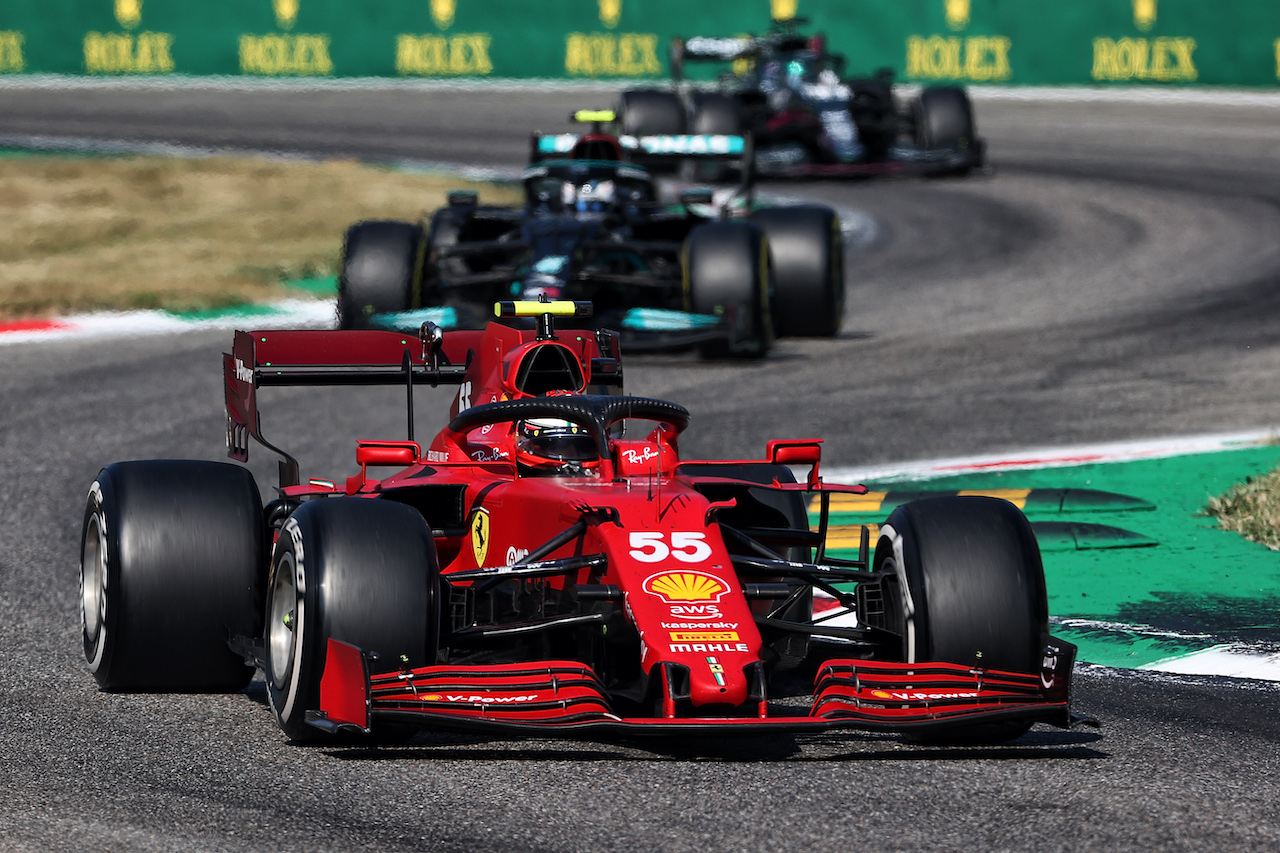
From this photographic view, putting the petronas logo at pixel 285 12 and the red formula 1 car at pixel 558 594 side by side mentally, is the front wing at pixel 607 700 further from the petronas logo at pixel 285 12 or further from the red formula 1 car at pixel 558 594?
the petronas logo at pixel 285 12

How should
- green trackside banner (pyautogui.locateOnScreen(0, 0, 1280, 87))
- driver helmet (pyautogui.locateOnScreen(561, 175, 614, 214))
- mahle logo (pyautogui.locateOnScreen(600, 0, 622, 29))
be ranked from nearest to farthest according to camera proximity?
driver helmet (pyautogui.locateOnScreen(561, 175, 614, 214)) → green trackside banner (pyautogui.locateOnScreen(0, 0, 1280, 87)) → mahle logo (pyautogui.locateOnScreen(600, 0, 622, 29))

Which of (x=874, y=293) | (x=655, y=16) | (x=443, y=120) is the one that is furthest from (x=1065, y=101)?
(x=874, y=293)

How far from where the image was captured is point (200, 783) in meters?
5.85

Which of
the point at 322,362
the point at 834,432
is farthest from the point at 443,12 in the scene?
the point at 322,362

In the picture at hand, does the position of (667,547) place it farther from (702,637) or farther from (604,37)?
(604,37)

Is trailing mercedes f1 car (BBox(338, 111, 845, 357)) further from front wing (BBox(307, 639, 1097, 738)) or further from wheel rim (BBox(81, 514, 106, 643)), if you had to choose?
front wing (BBox(307, 639, 1097, 738))

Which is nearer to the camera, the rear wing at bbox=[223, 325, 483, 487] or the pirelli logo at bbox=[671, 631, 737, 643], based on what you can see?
the pirelli logo at bbox=[671, 631, 737, 643]

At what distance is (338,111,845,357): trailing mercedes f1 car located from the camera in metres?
15.3

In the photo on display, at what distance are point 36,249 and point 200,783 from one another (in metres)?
18.2

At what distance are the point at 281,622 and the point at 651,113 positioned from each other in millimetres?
20018

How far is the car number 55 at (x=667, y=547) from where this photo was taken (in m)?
6.30

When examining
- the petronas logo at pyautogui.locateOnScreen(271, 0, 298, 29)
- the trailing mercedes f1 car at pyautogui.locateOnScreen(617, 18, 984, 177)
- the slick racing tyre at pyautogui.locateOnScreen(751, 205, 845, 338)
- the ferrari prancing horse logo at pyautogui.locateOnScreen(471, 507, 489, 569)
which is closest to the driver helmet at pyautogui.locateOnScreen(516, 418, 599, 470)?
the ferrari prancing horse logo at pyautogui.locateOnScreen(471, 507, 489, 569)

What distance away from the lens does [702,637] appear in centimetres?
600

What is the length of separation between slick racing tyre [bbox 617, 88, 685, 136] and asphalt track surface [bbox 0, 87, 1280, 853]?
179 cm
